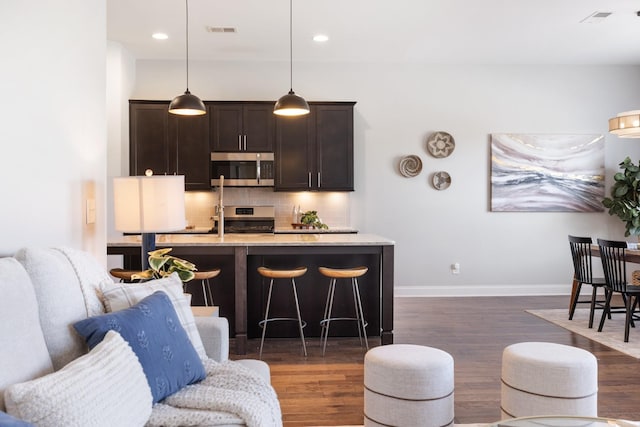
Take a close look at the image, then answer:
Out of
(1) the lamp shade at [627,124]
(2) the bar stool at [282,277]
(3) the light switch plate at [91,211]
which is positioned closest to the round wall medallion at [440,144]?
(1) the lamp shade at [627,124]

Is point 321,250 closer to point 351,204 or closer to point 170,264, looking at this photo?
point 170,264

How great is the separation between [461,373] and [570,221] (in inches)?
175

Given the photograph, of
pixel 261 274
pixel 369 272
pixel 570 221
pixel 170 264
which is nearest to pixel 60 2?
pixel 170 264

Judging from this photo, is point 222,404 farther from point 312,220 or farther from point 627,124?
point 312,220

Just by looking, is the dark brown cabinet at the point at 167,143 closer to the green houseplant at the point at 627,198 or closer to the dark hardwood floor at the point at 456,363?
the dark hardwood floor at the point at 456,363

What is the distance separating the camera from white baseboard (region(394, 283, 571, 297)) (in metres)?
7.23

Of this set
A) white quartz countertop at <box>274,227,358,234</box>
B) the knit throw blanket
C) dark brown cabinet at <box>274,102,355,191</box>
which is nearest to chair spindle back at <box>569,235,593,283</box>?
white quartz countertop at <box>274,227,358,234</box>

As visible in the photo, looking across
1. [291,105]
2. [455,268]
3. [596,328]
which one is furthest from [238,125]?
[596,328]

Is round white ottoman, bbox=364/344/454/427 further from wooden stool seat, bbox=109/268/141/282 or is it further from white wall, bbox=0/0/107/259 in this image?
wooden stool seat, bbox=109/268/141/282

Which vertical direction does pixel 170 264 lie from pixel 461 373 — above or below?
above

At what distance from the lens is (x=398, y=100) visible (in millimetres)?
7238

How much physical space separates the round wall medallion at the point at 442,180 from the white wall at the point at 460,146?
0.23 feet

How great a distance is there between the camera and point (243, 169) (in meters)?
6.73

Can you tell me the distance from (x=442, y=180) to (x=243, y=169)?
8.80 feet
